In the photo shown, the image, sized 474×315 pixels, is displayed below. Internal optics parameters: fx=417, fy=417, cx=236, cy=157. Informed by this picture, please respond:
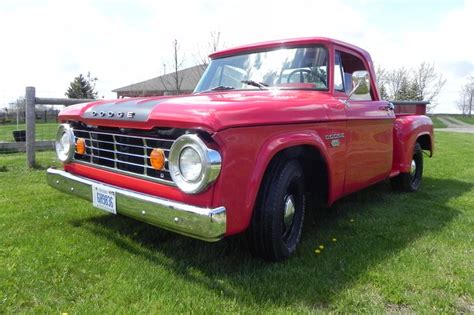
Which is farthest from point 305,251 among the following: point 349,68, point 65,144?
point 65,144

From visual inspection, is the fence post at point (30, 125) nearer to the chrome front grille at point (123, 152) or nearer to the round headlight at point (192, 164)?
the chrome front grille at point (123, 152)

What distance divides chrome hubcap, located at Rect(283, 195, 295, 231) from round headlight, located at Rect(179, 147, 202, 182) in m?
0.97

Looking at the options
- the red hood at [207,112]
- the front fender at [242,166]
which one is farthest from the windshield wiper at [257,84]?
the front fender at [242,166]

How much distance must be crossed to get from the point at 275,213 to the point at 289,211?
14.7 inches

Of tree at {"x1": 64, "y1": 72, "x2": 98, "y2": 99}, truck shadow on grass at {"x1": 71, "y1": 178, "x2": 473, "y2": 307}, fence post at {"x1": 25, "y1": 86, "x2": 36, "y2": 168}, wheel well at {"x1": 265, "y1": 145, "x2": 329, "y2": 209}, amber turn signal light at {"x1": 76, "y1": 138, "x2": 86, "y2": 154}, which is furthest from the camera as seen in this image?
tree at {"x1": 64, "y1": 72, "x2": 98, "y2": 99}

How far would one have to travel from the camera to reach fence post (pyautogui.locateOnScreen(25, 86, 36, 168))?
263 inches

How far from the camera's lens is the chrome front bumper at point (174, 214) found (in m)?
2.50

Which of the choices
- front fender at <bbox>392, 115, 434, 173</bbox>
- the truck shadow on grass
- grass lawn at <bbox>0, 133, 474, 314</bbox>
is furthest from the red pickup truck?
front fender at <bbox>392, 115, 434, 173</bbox>

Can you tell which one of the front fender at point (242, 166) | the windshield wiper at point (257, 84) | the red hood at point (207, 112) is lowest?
the front fender at point (242, 166)

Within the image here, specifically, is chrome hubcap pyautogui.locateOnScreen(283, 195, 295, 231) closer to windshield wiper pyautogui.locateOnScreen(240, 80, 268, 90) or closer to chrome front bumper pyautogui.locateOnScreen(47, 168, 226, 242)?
chrome front bumper pyautogui.locateOnScreen(47, 168, 226, 242)

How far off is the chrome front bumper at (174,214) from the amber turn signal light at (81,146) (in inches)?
19.0

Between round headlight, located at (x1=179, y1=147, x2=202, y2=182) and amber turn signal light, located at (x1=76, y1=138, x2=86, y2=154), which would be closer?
round headlight, located at (x1=179, y1=147, x2=202, y2=182)

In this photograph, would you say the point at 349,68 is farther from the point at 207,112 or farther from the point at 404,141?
the point at 207,112

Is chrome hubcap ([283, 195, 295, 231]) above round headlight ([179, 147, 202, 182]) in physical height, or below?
below
